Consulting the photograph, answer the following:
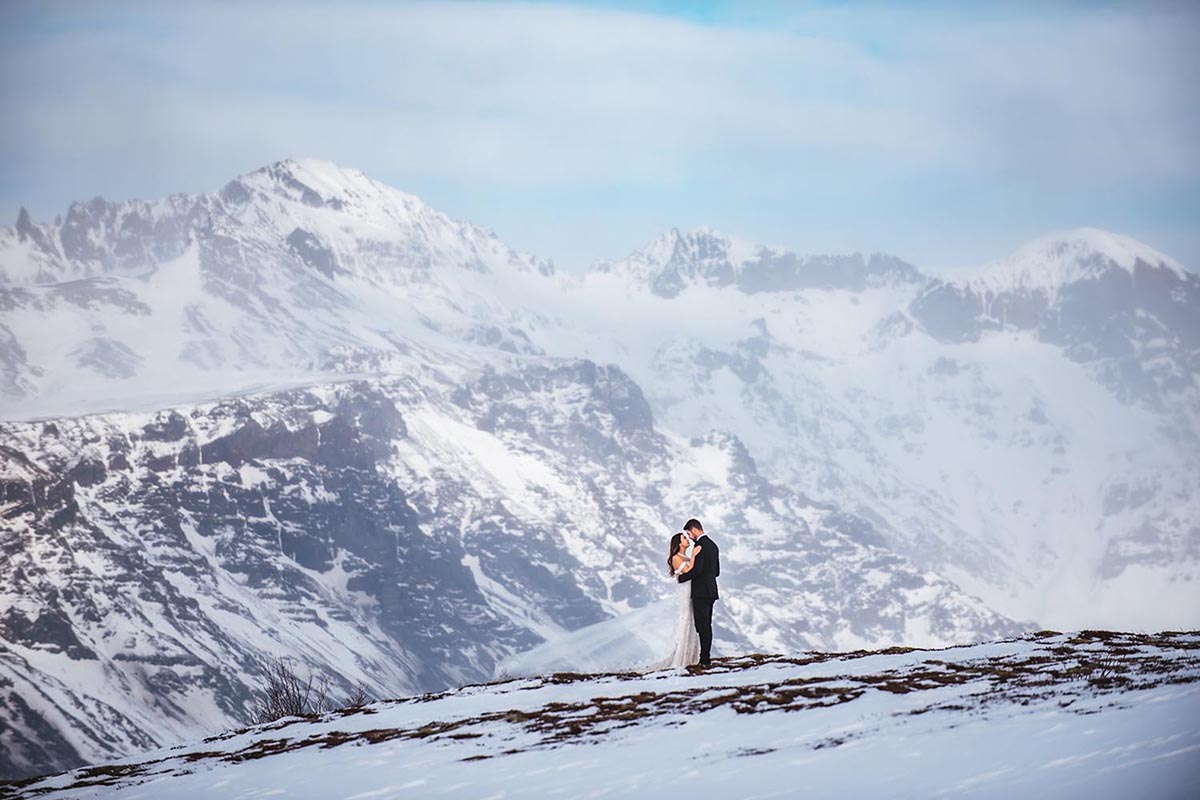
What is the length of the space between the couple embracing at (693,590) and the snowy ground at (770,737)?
129 centimetres

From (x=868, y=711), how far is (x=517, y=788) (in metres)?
7.90

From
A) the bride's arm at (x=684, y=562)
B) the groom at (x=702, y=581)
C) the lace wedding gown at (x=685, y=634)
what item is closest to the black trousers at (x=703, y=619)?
the groom at (x=702, y=581)

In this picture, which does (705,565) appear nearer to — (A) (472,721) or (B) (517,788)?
(A) (472,721)

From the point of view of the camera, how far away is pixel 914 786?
28.8m

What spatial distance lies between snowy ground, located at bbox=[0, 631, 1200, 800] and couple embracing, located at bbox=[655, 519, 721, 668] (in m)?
1.29

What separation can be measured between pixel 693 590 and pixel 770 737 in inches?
541

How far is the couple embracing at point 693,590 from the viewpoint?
48844 millimetres

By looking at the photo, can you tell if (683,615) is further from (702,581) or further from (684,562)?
(684,562)

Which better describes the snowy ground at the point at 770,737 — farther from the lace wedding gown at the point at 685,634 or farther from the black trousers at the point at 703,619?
the lace wedding gown at the point at 685,634

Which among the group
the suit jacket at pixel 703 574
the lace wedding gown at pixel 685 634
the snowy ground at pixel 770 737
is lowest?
the snowy ground at pixel 770 737

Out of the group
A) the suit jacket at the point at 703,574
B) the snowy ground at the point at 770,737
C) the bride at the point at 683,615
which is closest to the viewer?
the snowy ground at the point at 770,737

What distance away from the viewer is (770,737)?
35094 mm

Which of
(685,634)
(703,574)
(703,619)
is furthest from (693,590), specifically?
(685,634)

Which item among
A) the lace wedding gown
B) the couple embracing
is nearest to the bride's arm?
the couple embracing
